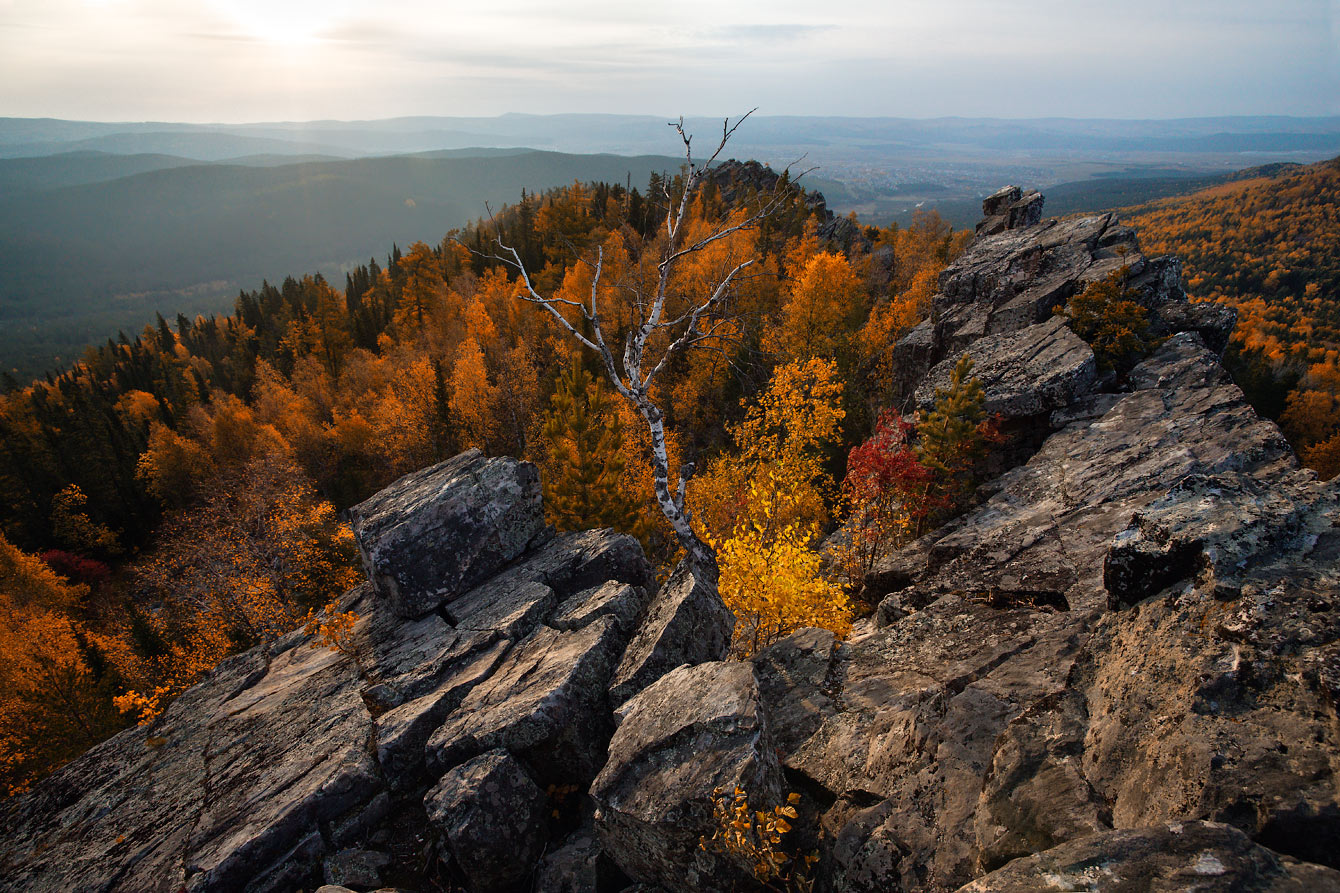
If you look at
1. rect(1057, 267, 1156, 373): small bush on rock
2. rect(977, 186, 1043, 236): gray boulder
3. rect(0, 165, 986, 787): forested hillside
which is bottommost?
rect(0, 165, 986, 787): forested hillside

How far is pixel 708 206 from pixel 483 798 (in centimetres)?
8168

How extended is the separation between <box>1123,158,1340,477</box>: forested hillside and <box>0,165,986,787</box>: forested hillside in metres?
39.8

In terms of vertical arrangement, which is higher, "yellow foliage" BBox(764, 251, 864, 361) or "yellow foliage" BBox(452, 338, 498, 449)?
"yellow foliage" BBox(764, 251, 864, 361)

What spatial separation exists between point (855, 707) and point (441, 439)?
52557 millimetres

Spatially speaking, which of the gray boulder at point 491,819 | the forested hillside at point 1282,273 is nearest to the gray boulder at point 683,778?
the gray boulder at point 491,819

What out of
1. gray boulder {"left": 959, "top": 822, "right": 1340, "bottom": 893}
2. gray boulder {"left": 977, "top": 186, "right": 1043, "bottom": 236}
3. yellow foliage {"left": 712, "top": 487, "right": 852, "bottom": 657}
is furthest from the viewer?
gray boulder {"left": 977, "top": 186, "right": 1043, "bottom": 236}

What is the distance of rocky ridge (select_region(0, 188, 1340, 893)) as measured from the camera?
5.99 meters

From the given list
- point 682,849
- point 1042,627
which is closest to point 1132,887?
point 682,849

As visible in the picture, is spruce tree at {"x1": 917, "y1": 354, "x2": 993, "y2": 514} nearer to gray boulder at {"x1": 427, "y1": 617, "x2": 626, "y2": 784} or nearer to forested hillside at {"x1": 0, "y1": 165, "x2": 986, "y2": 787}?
forested hillside at {"x1": 0, "y1": 165, "x2": 986, "y2": 787}

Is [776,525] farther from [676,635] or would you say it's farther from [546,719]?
[546,719]

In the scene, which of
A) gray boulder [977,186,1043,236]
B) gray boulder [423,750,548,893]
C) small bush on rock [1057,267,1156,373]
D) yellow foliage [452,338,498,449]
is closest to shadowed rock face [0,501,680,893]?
gray boulder [423,750,548,893]

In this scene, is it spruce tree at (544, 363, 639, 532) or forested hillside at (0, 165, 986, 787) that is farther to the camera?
spruce tree at (544, 363, 639, 532)

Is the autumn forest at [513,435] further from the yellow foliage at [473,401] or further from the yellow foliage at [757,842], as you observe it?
the yellow foliage at [757,842]

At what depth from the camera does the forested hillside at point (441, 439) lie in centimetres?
2664
